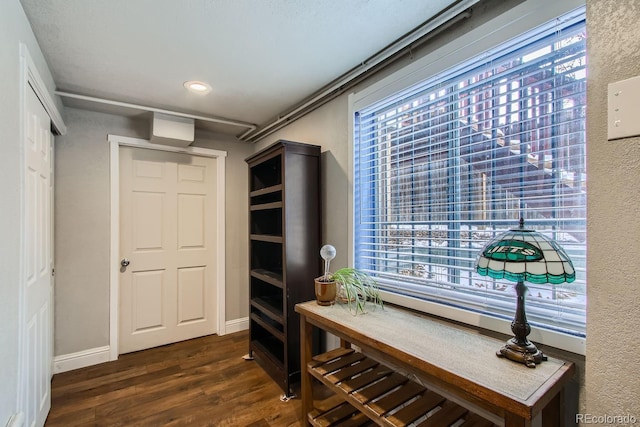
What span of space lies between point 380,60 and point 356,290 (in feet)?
4.61

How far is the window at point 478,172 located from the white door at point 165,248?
78.2 inches

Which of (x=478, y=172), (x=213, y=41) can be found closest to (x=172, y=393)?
(x=213, y=41)

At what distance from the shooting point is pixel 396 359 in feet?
4.15

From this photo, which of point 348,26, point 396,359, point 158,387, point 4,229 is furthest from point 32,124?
point 396,359

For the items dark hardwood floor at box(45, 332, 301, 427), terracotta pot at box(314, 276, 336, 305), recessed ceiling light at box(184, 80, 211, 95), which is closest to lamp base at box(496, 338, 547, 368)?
terracotta pot at box(314, 276, 336, 305)

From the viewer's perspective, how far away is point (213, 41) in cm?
174

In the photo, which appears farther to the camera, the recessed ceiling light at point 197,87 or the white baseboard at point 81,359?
the white baseboard at point 81,359

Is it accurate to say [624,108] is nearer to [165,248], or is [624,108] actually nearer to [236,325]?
[165,248]

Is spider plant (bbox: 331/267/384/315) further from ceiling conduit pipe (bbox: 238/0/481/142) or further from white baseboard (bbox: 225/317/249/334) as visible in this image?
white baseboard (bbox: 225/317/249/334)

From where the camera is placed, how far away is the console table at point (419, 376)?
96 centimetres

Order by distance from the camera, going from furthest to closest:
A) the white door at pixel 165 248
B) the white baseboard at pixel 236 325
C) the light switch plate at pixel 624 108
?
the white baseboard at pixel 236 325, the white door at pixel 165 248, the light switch plate at pixel 624 108

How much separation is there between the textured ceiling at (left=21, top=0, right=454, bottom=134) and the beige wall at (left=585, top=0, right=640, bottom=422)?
82 centimetres

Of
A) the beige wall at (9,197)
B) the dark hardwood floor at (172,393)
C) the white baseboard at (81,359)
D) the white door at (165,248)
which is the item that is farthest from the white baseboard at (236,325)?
the beige wall at (9,197)

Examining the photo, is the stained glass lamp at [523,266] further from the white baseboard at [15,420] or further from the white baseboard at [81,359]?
the white baseboard at [81,359]
